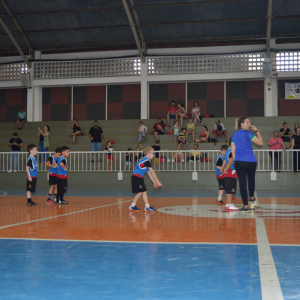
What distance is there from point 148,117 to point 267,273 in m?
22.1

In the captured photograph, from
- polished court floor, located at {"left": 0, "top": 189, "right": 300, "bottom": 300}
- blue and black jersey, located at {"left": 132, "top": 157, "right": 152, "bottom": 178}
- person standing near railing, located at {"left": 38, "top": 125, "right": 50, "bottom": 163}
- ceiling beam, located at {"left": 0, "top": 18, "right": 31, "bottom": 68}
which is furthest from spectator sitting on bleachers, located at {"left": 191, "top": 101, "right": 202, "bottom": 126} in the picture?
polished court floor, located at {"left": 0, "top": 189, "right": 300, "bottom": 300}

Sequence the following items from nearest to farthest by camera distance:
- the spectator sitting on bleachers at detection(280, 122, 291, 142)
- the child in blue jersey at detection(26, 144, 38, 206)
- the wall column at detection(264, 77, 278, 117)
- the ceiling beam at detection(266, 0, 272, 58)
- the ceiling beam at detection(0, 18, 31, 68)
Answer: the child in blue jersey at detection(26, 144, 38, 206)
the spectator sitting on bleachers at detection(280, 122, 291, 142)
the ceiling beam at detection(266, 0, 272, 58)
the ceiling beam at detection(0, 18, 31, 68)
the wall column at detection(264, 77, 278, 117)

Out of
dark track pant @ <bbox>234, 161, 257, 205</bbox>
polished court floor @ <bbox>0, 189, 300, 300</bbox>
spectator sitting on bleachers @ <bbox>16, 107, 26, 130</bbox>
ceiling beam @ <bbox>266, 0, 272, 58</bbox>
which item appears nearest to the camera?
polished court floor @ <bbox>0, 189, 300, 300</bbox>

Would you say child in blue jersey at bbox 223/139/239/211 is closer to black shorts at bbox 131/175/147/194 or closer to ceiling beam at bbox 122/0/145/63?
black shorts at bbox 131/175/147/194

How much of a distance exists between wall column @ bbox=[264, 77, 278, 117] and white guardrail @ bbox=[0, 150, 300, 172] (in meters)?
7.66

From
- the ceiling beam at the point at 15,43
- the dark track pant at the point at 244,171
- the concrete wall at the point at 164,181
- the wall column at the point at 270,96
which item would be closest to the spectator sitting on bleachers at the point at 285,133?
the concrete wall at the point at 164,181

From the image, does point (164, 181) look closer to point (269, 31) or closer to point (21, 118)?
point (269, 31)

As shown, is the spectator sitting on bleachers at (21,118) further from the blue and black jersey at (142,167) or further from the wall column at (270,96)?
the blue and black jersey at (142,167)

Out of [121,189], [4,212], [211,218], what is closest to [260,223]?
[211,218]

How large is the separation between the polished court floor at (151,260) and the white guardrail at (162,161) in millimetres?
10216

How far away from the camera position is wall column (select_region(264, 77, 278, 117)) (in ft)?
77.0

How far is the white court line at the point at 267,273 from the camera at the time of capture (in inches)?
105

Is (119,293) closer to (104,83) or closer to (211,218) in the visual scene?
(211,218)

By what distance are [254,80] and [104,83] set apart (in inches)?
391
